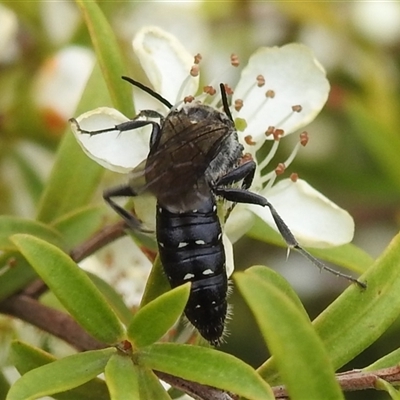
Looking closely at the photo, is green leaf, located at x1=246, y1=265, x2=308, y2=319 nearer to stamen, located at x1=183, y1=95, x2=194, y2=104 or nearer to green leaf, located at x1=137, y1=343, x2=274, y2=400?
green leaf, located at x1=137, y1=343, x2=274, y2=400

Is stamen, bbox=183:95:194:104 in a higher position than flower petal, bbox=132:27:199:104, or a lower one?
lower

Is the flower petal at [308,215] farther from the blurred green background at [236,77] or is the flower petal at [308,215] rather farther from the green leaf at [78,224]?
the blurred green background at [236,77]

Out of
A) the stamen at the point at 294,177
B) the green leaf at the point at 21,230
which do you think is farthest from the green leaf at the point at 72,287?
the stamen at the point at 294,177

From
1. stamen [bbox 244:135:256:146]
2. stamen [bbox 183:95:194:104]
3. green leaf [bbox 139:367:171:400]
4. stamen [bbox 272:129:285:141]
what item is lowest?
green leaf [bbox 139:367:171:400]

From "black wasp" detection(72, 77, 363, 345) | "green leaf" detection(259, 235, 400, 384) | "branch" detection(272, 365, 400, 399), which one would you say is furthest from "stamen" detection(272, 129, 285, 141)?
"branch" detection(272, 365, 400, 399)

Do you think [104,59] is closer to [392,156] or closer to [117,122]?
[117,122]

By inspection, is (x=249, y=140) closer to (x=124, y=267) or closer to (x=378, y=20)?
(x=124, y=267)

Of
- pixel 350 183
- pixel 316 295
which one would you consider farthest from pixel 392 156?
pixel 316 295
